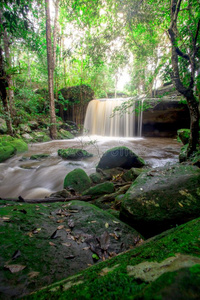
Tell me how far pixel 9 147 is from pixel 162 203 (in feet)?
24.7

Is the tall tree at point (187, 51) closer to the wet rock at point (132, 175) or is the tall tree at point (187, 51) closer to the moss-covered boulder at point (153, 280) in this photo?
the wet rock at point (132, 175)

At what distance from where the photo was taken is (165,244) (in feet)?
3.06

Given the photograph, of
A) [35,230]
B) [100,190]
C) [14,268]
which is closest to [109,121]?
[100,190]

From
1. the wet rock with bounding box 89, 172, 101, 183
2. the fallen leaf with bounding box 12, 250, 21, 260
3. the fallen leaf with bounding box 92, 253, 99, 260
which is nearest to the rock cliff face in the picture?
the wet rock with bounding box 89, 172, 101, 183

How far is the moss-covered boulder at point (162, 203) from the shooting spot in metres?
2.09

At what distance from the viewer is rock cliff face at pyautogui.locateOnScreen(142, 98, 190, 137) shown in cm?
1149

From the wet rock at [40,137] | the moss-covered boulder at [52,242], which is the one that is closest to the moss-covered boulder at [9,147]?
the wet rock at [40,137]

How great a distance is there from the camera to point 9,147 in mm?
7230

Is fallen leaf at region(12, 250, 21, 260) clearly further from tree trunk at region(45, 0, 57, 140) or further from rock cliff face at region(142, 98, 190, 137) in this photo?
rock cliff face at region(142, 98, 190, 137)

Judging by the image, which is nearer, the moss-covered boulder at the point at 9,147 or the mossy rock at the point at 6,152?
the mossy rock at the point at 6,152

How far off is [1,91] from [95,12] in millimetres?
4393

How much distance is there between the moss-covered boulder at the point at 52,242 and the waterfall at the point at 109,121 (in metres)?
11.8

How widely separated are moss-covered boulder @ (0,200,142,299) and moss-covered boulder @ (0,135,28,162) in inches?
212

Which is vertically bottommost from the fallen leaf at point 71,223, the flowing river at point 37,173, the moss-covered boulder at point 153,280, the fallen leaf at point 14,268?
the flowing river at point 37,173
